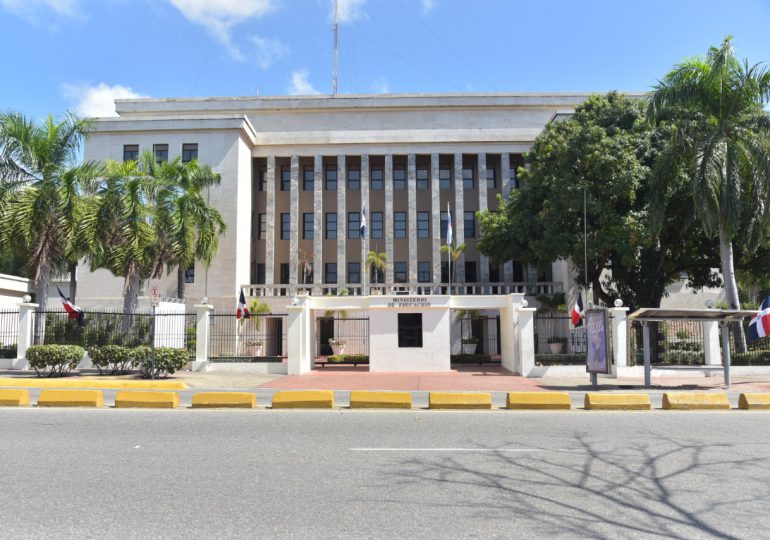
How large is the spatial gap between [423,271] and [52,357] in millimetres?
23826

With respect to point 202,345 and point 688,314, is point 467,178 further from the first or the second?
point 688,314

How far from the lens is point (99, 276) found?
1415 inches

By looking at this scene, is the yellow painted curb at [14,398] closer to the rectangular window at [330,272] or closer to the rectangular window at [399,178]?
the rectangular window at [330,272]

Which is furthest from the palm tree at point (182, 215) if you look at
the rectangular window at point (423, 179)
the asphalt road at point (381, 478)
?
the asphalt road at point (381, 478)

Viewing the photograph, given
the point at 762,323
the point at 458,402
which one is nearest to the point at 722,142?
the point at 762,323

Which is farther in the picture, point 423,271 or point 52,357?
point 423,271

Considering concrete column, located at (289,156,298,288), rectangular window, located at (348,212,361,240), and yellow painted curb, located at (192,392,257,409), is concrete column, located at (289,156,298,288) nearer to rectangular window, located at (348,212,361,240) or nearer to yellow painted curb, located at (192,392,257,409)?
rectangular window, located at (348,212,361,240)

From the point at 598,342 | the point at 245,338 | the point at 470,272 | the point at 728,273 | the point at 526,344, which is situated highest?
the point at 470,272

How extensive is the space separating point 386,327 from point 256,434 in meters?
16.1

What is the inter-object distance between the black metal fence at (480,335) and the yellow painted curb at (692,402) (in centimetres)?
2157

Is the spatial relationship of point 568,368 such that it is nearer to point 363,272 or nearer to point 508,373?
point 508,373

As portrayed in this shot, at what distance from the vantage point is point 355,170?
4166 centimetres

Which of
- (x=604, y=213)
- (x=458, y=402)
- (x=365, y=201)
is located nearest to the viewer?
(x=458, y=402)

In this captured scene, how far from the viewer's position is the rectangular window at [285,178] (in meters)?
40.9
